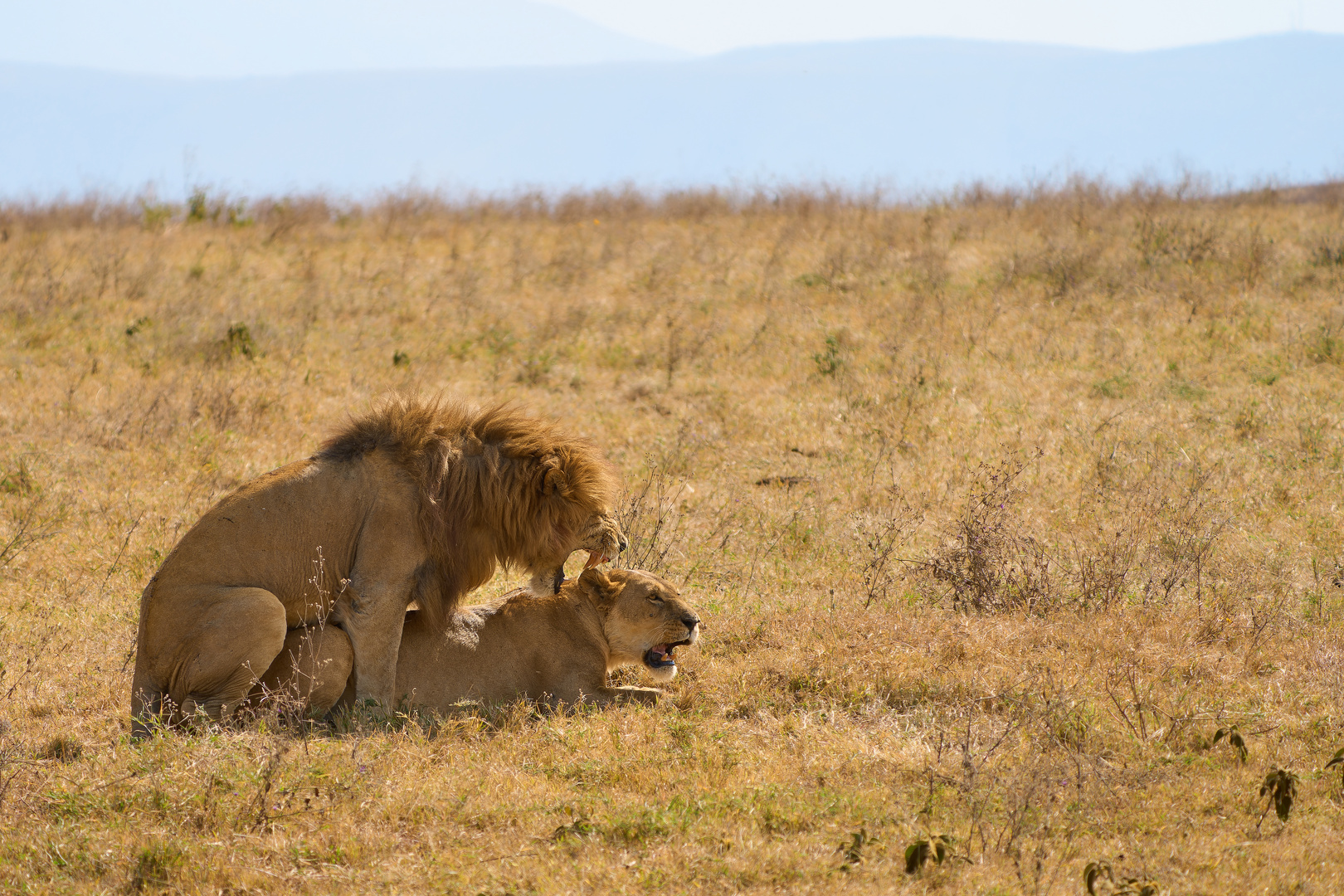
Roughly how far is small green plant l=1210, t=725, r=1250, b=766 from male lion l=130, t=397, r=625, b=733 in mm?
2999

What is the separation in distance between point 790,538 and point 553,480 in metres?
3.24

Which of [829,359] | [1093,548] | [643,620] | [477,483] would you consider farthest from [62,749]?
[829,359]

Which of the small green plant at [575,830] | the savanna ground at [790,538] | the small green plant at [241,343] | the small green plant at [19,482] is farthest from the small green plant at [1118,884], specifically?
the small green plant at [241,343]

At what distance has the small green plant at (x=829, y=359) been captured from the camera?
12852 mm

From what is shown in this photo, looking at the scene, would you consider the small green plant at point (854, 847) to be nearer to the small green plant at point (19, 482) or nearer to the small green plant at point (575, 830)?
the small green plant at point (575, 830)

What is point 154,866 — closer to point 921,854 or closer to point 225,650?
point 225,650

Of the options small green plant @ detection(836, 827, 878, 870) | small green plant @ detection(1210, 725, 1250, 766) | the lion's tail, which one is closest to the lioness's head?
small green plant @ detection(836, 827, 878, 870)

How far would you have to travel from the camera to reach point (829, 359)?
42.5ft

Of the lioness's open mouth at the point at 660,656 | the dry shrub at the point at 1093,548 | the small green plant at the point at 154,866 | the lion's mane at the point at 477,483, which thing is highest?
the lion's mane at the point at 477,483

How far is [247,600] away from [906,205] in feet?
60.0

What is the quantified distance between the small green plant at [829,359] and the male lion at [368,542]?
6760 mm

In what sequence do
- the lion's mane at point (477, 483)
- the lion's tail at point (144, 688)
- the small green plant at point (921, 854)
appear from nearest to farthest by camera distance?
the small green plant at point (921, 854)
the lion's tail at point (144, 688)
the lion's mane at point (477, 483)

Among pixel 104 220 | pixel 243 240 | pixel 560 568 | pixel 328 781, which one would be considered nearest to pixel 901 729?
pixel 560 568

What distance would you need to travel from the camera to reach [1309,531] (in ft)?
28.5
